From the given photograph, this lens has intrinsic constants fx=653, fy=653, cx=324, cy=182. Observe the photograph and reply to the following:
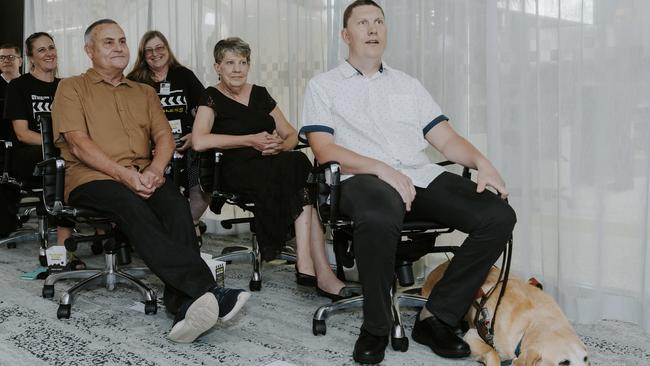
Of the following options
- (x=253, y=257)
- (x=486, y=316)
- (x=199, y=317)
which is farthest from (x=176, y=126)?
(x=486, y=316)

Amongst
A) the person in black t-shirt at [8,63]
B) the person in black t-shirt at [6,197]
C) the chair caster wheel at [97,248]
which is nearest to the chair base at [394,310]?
the chair caster wheel at [97,248]

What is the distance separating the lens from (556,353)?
1.77m

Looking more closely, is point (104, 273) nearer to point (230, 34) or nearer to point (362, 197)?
point (362, 197)

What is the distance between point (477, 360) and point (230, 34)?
297cm

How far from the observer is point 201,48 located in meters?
4.57

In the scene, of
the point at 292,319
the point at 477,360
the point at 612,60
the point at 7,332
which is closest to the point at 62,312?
Answer: the point at 7,332

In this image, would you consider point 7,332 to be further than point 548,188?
No

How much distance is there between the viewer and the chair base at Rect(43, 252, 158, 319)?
8.84ft

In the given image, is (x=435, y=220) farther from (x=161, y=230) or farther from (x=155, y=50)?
(x=155, y=50)

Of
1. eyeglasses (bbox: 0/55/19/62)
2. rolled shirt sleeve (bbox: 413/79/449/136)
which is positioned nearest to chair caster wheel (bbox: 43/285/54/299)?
rolled shirt sleeve (bbox: 413/79/449/136)

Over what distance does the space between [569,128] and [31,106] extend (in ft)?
9.75

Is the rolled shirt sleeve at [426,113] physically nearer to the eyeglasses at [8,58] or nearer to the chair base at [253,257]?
the chair base at [253,257]

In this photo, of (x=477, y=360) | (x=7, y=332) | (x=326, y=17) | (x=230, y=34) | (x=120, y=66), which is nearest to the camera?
(x=477, y=360)

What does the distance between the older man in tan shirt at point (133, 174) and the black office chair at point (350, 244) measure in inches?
16.2
